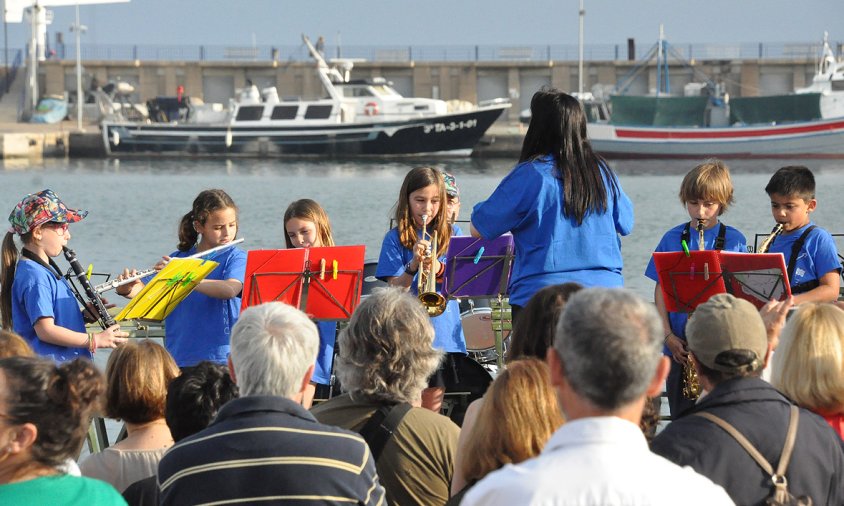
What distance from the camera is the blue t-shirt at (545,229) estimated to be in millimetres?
5023

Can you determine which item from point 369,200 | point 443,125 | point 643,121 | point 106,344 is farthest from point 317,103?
point 106,344

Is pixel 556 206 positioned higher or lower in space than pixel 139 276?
higher

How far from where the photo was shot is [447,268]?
5730 mm

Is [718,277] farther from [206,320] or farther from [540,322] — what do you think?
[206,320]

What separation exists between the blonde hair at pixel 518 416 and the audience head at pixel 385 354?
0.61m

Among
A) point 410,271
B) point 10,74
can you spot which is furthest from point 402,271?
point 10,74

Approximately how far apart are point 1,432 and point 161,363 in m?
1.18

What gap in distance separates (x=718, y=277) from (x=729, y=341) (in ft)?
6.03

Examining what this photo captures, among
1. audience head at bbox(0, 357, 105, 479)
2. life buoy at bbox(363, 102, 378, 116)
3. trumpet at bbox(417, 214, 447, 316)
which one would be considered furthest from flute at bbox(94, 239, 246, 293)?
life buoy at bbox(363, 102, 378, 116)

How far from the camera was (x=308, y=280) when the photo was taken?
5.67 meters

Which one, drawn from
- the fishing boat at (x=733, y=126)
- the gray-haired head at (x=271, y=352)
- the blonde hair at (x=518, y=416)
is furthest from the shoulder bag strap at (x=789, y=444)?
the fishing boat at (x=733, y=126)

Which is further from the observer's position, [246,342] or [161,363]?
[161,363]

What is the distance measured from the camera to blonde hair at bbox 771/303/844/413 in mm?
3775

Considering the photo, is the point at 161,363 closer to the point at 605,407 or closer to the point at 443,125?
the point at 605,407
